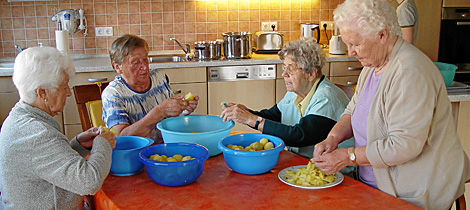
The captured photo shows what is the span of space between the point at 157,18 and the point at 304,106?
8.51 feet

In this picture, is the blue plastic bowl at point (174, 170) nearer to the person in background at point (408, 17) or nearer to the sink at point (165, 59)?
the person in background at point (408, 17)

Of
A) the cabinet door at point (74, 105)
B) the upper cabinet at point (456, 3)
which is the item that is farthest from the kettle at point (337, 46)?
the cabinet door at point (74, 105)

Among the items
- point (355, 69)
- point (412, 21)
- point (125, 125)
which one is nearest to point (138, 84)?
point (125, 125)

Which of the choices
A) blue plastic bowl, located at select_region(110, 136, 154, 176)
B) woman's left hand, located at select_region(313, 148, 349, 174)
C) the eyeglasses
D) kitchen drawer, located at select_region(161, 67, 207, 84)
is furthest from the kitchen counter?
woman's left hand, located at select_region(313, 148, 349, 174)

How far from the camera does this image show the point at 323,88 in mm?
2148

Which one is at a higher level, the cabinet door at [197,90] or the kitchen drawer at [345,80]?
the kitchen drawer at [345,80]

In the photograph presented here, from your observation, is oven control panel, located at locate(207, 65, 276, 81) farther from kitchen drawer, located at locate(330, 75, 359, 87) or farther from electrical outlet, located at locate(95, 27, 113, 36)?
electrical outlet, located at locate(95, 27, 113, 36)

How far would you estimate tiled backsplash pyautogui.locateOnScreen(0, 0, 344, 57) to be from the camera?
421cm

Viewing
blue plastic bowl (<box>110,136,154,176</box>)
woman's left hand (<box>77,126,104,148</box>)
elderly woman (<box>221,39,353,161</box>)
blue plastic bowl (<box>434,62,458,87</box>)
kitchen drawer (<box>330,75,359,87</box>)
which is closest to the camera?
blue plastic bowl (<box>110,136,154,176</box>)

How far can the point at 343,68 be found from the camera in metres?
4.09

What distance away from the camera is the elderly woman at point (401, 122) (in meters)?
1.46

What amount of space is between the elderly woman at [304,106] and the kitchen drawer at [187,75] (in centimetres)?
157

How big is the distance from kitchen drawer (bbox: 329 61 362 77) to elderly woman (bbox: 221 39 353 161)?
1742mm

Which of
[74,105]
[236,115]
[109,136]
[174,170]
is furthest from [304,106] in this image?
[74,105]
